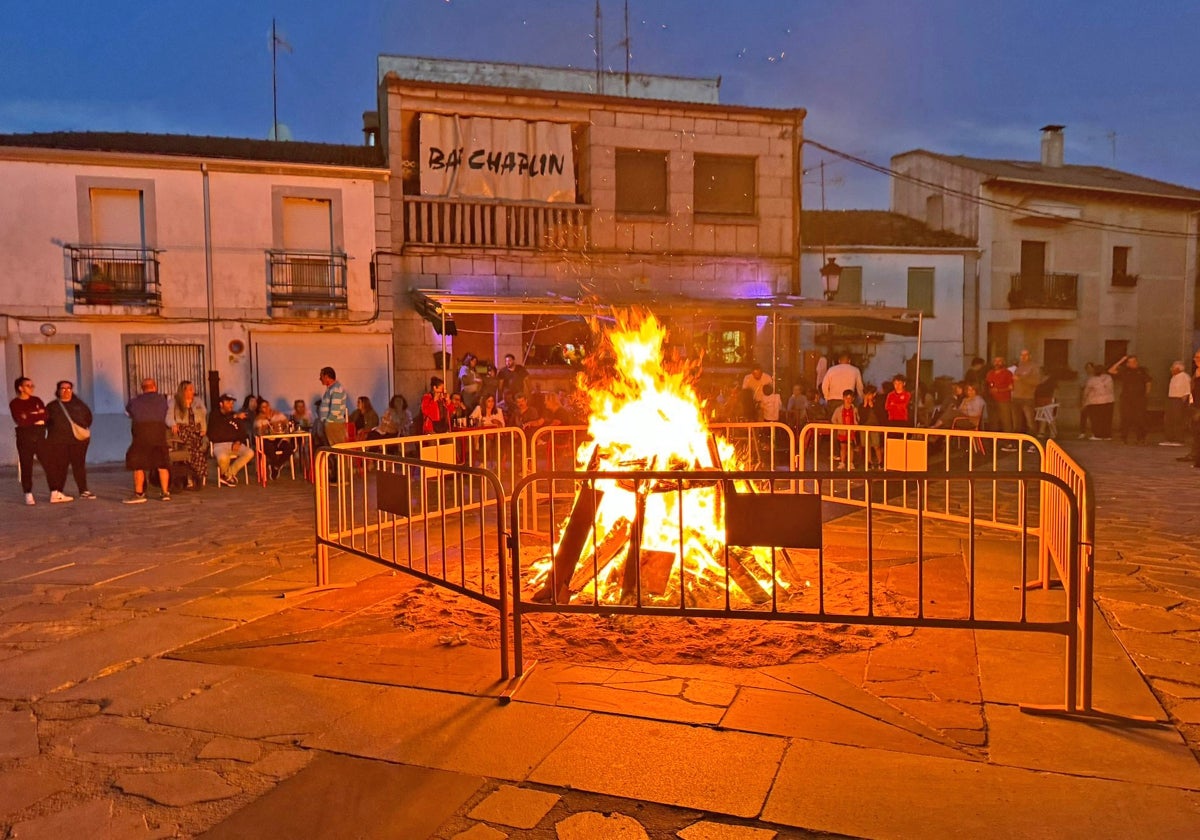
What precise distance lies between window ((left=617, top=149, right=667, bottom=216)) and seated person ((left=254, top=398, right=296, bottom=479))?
9.48 metres

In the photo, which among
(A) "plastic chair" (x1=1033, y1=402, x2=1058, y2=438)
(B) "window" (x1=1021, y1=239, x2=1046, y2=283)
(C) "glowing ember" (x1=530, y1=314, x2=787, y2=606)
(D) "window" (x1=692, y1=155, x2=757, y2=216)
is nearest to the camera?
(C) "glowing ember" (x1=530, y1=314, x2=787, y2=606)

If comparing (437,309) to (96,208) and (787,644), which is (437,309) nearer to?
(96,208)

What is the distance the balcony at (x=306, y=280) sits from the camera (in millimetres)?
18875

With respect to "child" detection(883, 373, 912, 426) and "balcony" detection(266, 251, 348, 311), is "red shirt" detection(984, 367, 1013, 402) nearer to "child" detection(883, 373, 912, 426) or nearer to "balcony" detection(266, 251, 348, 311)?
"child" detection(883, 373, 912, 426)

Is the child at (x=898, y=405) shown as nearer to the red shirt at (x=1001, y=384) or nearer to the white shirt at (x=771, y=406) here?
the white shirt at (x=771, y=406)

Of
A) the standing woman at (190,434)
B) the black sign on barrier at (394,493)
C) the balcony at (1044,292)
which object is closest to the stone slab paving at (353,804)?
the black sign on barrier at (394,493)

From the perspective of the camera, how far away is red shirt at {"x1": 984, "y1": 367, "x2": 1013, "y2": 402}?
18.6 meters

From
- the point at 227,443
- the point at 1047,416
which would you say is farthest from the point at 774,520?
the point at 1047,416

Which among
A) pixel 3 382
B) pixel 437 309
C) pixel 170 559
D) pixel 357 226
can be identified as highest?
pixel 357 226

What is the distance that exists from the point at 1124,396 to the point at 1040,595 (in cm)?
1493

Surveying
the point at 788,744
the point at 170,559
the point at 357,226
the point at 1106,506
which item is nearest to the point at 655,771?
the point at 788,744

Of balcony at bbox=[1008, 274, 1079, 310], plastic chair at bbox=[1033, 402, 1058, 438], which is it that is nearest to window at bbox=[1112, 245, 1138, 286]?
balcony at bbox=[1008, 274, 1079, 310]

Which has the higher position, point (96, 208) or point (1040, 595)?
point (96, 208)

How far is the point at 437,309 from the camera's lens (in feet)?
51.7
